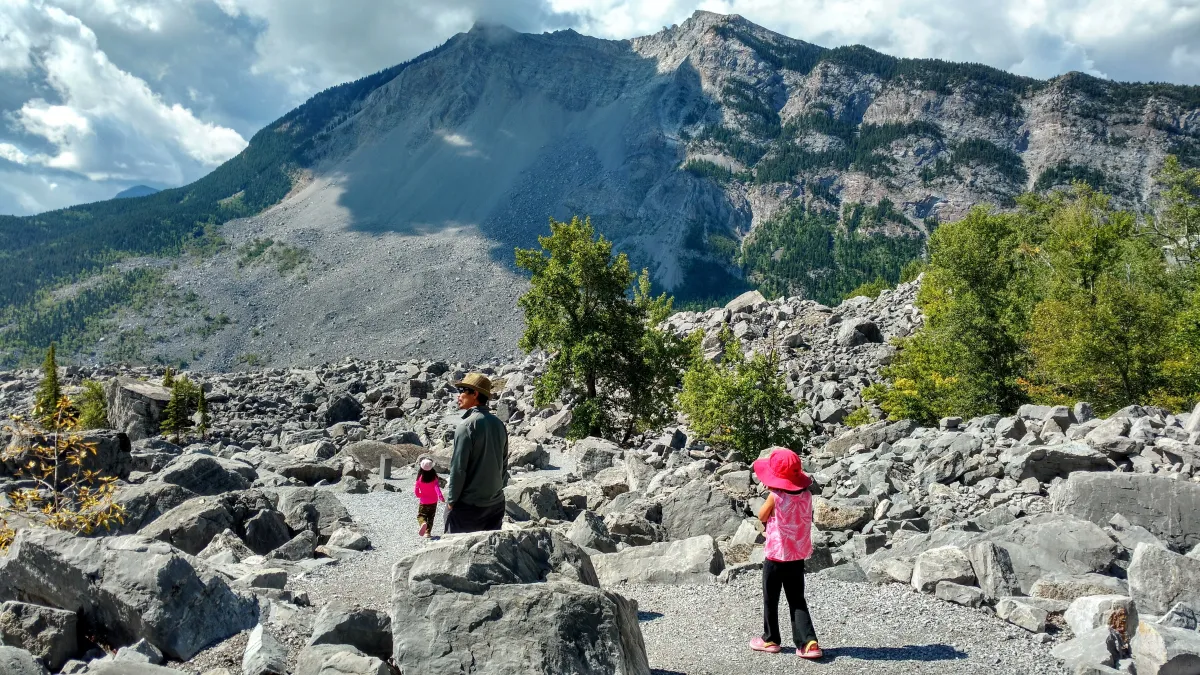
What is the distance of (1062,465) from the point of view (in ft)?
54.2

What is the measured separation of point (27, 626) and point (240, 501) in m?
7.82

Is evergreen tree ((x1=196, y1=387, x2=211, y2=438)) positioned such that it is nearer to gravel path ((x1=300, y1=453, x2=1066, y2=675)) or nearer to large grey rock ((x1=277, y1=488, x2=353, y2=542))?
large grey rock ((x1=277, y1=488, x2=353, y2=542))

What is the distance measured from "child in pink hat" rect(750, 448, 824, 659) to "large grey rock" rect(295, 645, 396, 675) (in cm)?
393

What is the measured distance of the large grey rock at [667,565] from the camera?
1061cm

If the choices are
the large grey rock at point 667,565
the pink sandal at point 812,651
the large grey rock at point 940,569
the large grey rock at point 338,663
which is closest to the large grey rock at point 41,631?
the large grey rock at point 338,663

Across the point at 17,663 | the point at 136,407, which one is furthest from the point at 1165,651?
the point at 136,407

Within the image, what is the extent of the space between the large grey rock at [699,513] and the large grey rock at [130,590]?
866cm

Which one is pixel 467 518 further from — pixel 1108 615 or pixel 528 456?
pixel 528 456

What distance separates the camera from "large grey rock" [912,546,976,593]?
376 inches

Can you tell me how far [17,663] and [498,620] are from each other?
13.5ft

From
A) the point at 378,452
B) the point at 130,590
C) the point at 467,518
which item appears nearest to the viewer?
the point at 130,590

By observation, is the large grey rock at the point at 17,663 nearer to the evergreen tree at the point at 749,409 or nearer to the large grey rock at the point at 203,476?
the large grey rock at the point at 203,476

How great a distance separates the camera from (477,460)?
8.94 metres

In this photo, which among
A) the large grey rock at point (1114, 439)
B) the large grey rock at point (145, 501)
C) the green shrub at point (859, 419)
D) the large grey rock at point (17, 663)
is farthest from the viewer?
the green shrub at point (859, 419)
